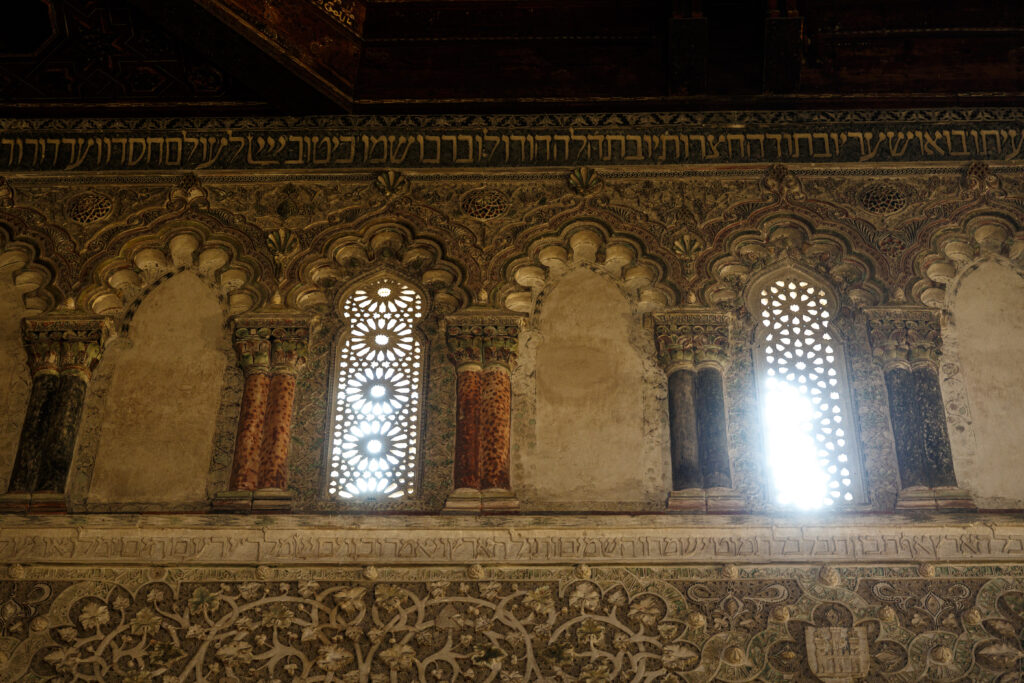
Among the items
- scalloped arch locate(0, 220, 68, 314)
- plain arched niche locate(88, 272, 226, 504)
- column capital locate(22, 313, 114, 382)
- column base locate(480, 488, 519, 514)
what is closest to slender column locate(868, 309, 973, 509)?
column base locate(480, 488, 519, 514)

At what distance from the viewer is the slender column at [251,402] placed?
27.7 feet

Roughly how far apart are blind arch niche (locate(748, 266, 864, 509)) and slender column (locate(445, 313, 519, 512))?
4.99 feet

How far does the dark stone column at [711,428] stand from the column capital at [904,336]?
0.99m

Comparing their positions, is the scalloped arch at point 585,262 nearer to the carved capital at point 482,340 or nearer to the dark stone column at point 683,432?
the carved capital at point 482,340

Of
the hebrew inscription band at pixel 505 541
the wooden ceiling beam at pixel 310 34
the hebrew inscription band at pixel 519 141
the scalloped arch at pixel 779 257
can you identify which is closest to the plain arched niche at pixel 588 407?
the hebrew inscription band at pixel 505 541

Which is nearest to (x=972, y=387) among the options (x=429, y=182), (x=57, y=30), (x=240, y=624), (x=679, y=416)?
(x=679, y=416)

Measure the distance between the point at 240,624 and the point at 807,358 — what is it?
3696 mm

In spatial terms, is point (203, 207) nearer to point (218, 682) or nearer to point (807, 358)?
point (218, 682)

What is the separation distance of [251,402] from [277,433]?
10.6 inches

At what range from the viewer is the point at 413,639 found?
25.8ft

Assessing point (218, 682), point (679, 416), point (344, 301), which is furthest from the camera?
point (344, 301)

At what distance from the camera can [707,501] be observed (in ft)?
27.1

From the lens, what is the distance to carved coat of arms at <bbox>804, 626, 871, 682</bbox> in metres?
7.70

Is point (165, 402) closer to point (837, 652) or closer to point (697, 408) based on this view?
point (697, 408)
